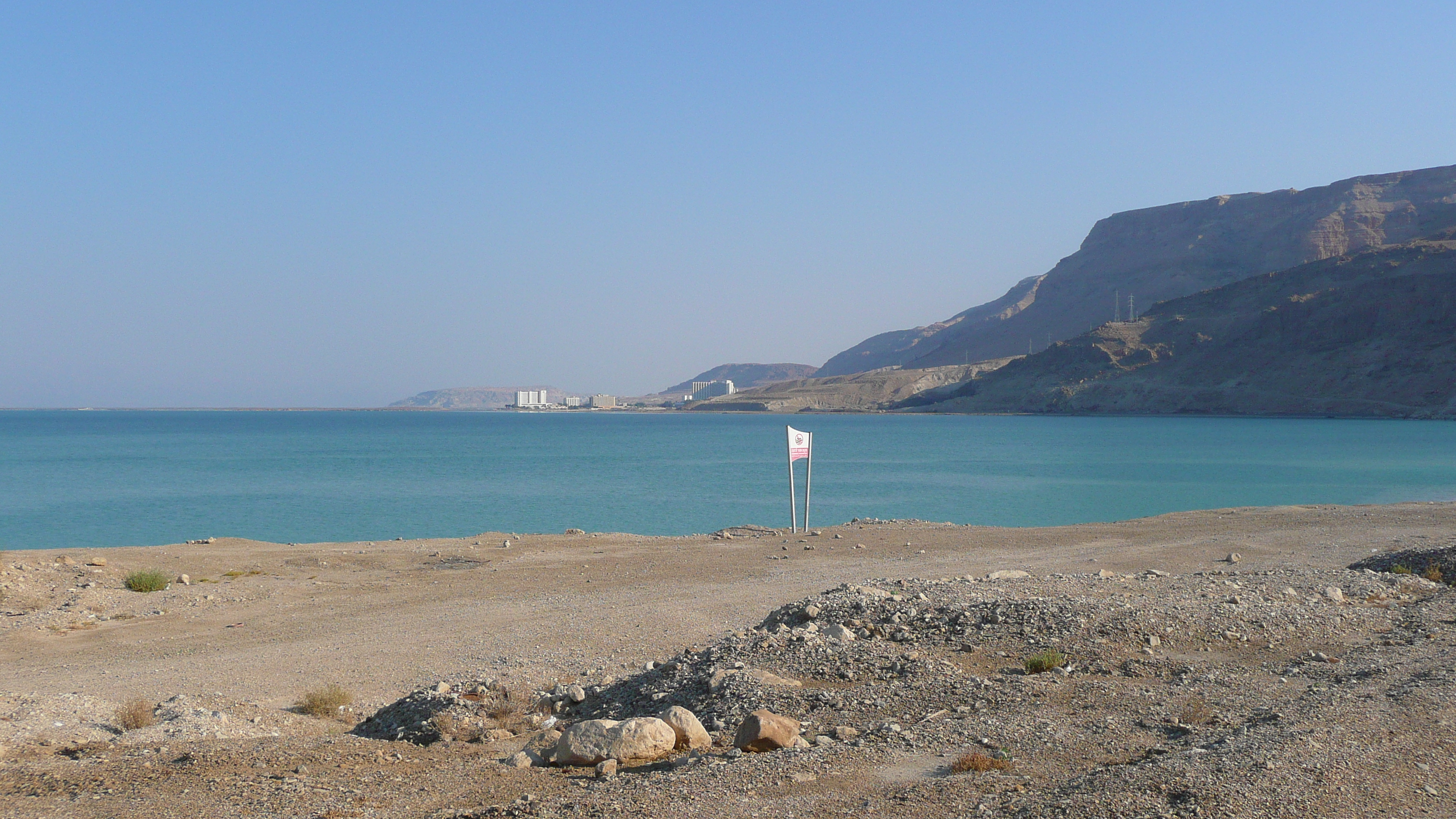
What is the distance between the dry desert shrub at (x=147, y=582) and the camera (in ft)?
54.3

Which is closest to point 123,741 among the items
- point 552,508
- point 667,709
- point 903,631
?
point 667,709

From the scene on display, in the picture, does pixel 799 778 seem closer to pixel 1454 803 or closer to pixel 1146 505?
pixel 1454 803

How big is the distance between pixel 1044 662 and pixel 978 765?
2726 millimetres

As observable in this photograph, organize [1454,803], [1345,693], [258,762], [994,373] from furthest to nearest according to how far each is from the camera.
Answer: [994,373], [1345,693], [258,762], [1454,803]

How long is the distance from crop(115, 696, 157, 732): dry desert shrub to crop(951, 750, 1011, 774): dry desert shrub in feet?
21.8

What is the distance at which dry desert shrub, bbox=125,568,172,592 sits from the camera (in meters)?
16.6

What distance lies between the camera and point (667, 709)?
25.0 feet

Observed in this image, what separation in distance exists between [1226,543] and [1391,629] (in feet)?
32.5

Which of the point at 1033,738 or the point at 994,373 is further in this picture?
the point at 994,373

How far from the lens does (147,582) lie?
16609mm

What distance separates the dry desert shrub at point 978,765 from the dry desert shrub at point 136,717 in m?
6.64

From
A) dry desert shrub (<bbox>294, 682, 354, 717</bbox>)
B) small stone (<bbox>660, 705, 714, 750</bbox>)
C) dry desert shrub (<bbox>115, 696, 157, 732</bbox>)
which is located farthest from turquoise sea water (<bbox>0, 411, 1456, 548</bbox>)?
small stone (<bbox>660, 705, 714, 750</bbox>)

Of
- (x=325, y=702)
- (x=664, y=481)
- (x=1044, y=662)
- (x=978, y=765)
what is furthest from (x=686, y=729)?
(x=664, y=481)

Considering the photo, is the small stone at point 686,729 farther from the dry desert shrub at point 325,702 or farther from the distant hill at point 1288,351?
the distant hill at point 1288,351
